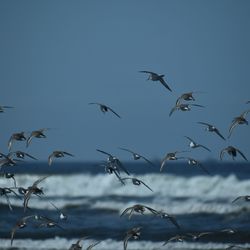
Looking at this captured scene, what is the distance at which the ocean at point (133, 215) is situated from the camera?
32.5m

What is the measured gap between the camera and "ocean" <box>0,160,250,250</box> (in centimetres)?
3247

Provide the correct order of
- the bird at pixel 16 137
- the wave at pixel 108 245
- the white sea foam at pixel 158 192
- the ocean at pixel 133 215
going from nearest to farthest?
the bird at pixel 16 137 → the wave at pixel 108 245 → the ocean at pixel 133 215 → the white sea foam at pixel 158 192

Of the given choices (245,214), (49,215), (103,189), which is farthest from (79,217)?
(103,189)

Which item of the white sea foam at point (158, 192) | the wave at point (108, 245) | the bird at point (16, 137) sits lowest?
the wave at point (108, 245)

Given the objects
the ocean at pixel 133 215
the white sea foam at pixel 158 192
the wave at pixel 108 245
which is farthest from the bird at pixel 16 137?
the white sea foam at pixel 158 192

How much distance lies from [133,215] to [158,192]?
15.4 meters

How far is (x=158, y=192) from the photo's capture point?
5681 cm

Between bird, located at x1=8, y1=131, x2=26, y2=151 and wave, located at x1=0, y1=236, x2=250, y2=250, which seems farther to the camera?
wave, located at x1=0, y1=236, x2=250, y2=250

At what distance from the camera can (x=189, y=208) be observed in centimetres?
4406

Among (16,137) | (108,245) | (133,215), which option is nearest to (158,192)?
(133,215)

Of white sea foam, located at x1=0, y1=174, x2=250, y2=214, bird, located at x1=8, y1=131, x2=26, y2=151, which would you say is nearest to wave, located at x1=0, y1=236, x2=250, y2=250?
bird, located at x1=8, y1=131, x2=26, y2=151

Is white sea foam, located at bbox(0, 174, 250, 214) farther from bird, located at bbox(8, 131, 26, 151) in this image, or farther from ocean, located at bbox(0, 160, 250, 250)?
bird, located at bbox(8, 131, 26, 151)

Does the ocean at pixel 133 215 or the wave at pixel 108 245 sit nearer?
the wave at pixel 108 245

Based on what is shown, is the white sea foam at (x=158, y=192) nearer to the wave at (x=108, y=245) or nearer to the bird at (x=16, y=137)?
the wave at (x=108, y=245)
